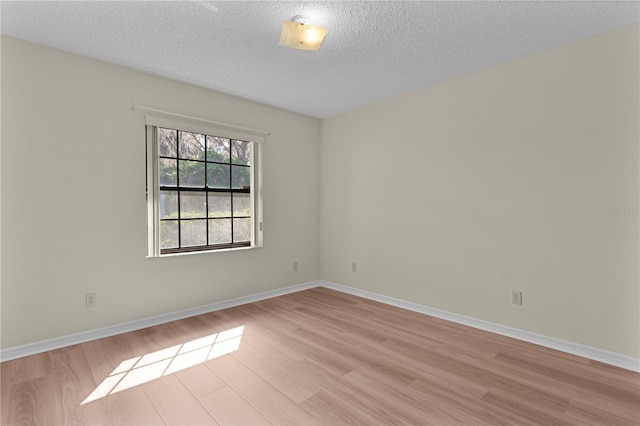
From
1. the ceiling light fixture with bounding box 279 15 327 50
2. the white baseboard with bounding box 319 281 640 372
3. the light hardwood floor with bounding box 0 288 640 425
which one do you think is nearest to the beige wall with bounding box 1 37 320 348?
the light hardwood floor with bounding box 0 288 640 425

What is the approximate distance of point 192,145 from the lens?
11.6 ft

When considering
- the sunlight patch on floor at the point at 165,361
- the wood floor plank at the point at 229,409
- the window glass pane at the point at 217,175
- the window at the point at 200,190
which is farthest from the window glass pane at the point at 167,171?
the wood floor plank at the point at 229,409

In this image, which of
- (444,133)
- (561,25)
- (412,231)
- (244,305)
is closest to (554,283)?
(412,231)

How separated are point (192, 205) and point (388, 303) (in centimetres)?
263

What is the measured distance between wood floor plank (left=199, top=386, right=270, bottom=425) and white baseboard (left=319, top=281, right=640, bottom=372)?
2.33m

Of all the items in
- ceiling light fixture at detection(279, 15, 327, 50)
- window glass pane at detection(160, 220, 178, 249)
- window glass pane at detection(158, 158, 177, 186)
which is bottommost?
window glass pane at detection(160, 220, 178, 249)

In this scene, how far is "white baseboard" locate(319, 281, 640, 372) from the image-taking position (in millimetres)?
2365

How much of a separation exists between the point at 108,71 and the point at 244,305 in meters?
2.81

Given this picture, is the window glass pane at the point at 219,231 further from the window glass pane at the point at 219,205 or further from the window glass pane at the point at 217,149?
the window glass pane at the point at 217,149

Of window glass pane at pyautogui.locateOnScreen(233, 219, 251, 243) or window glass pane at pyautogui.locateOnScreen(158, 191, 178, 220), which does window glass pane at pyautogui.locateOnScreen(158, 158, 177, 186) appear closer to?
window glass pane at pyautogui.locateOnScreen(158, 191, 178, 220)

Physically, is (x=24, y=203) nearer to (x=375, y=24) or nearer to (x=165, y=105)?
(x=165, y=105)

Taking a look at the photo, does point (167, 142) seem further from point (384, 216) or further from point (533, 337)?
point (533, 337)

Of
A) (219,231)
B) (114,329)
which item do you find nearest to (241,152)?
(219,231)

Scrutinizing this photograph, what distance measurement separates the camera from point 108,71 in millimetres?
2908
